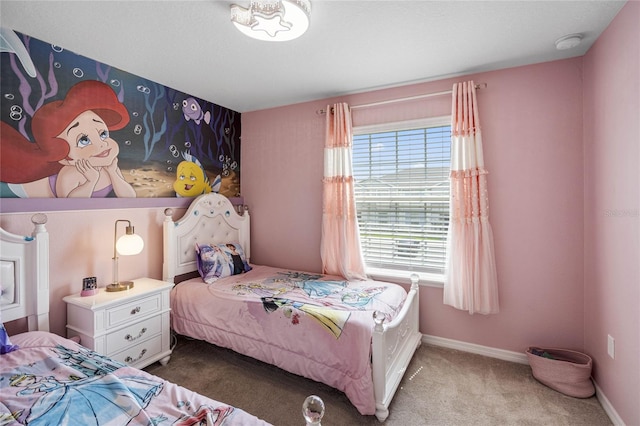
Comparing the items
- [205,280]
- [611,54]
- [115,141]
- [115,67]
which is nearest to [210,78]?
[115,67]

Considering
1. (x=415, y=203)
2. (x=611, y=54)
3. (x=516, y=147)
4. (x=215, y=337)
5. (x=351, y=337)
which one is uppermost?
(x=611, y=54)

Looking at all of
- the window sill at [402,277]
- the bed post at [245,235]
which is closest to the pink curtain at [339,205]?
the window sill at [402,277]

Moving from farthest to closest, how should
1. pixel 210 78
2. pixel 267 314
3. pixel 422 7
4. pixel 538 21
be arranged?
pixel 210 78
pixel 267 314
pixel 538 21
pixel 422 7

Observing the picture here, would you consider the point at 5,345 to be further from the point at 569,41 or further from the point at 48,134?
the point at 569,41

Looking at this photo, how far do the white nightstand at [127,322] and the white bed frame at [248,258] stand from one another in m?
0.50

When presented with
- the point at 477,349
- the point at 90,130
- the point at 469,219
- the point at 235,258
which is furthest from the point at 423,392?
the point at 90,130

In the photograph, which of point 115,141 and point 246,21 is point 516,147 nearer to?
point 246,21

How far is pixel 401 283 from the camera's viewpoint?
116 inches

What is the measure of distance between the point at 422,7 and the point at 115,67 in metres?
2.43

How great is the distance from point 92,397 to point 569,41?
→ 327cm

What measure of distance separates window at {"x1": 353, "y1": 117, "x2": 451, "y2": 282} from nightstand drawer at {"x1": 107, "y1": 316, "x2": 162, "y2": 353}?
6.39ft

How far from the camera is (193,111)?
323 centimetres

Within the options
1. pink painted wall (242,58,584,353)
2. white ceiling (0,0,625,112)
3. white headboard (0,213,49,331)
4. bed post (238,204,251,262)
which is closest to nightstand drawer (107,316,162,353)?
white headboard (0,213,49,331)

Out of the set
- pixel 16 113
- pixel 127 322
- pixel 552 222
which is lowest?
pixel 127 322
